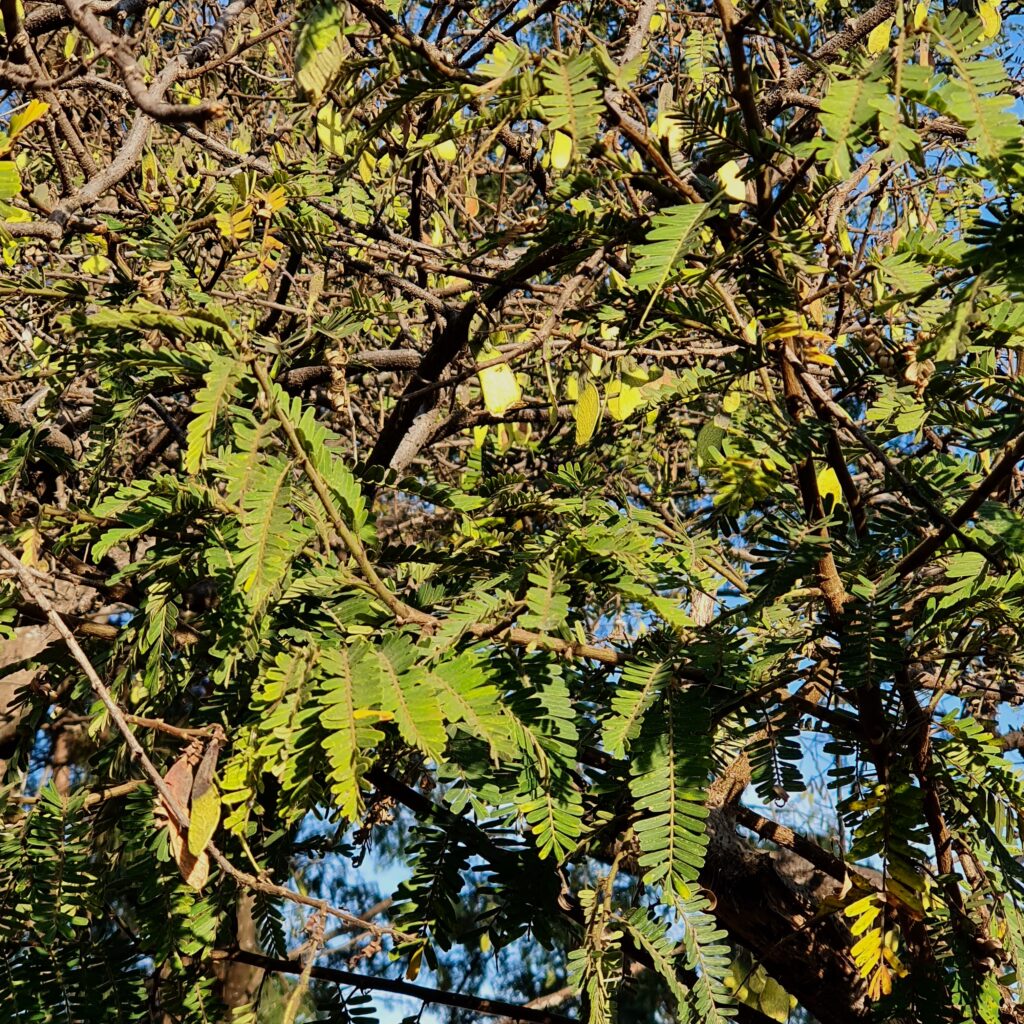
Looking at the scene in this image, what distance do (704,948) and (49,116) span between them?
93.1 inches

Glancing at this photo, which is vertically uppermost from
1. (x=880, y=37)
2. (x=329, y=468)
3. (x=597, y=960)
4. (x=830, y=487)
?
(x=880, y=37)

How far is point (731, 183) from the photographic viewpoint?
58.2 inches

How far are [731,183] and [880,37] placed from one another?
971 mm

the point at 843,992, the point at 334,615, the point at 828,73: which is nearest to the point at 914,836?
the point at 843,992

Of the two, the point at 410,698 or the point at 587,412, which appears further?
the point at 587,412

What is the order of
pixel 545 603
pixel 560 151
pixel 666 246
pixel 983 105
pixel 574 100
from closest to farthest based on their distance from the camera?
pixel 983 105 < pixel 574 100 < pixel 666 246 < pixel 545 603 < pixel 560 151

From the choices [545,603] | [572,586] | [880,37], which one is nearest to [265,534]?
[545,603]

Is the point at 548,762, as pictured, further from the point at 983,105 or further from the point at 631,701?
the point at 983,105

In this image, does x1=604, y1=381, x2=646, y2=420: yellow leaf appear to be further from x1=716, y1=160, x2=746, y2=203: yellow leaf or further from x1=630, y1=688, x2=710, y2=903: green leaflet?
x1=630, y1=688, x2=710, y2=903: green leaflet

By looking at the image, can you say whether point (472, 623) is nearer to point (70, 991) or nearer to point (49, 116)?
point (70, 991)

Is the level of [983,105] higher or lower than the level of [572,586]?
higher

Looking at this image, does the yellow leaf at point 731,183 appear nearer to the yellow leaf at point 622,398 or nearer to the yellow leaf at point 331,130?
the yellow leaf at point 622,398

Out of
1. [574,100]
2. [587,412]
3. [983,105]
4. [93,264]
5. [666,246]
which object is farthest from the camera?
[93,264]

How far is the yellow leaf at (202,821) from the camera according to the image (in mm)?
1298
